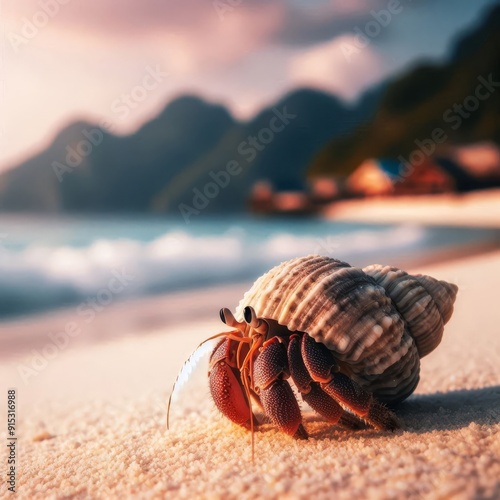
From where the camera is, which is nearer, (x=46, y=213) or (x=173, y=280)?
(x=173, y=280)

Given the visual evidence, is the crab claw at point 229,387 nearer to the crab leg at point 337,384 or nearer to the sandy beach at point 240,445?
the sandy beach at point 240,445

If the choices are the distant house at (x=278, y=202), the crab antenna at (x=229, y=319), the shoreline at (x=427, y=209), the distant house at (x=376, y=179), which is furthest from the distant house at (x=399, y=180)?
the crab antenna at (x=229, y=319)

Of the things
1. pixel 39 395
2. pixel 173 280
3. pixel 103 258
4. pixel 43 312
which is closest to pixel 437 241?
pixel 173 280

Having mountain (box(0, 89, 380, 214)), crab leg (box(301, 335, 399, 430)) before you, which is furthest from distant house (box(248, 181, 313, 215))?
crab leg (box(301, 335, 399, 430))

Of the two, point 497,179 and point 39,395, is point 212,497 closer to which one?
point 39,395

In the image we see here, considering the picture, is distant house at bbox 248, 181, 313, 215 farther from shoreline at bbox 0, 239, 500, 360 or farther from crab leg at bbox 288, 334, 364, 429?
crab leg at bbox 288, 334, 364, 429

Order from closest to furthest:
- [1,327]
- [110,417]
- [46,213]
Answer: [110,417] → [1,327] → [46,213]

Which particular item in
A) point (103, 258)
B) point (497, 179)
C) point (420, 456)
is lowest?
point (420, 456)
